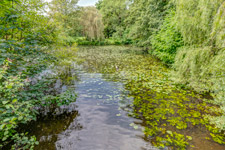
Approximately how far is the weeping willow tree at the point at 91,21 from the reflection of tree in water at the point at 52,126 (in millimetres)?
22737

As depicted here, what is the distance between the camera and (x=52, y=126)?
3795 millimetres

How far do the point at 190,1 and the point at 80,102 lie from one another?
6.82m

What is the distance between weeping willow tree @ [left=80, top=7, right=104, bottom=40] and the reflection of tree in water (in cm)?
2274

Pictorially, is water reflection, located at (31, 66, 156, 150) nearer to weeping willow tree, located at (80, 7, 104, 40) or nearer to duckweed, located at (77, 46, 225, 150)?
duckweed, located at (77, 46, 225, 150)

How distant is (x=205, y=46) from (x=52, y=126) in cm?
638

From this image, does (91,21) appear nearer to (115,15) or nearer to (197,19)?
(115,15)

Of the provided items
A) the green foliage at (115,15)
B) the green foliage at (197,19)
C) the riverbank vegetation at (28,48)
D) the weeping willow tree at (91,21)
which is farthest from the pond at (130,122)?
the green foliage at (115,15)

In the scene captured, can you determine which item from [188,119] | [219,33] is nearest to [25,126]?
[188,119]

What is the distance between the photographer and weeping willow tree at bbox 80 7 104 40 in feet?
79.5

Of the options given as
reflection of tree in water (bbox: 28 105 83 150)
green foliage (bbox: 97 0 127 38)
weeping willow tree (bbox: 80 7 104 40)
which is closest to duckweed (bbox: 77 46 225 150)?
reflection of tree in water (bbox: 28 105 83 150)

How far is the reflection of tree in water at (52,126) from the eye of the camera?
3.29 m

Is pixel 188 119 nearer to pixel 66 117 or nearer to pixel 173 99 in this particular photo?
pixel 173 99

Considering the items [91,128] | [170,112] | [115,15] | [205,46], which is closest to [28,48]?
[91,128]

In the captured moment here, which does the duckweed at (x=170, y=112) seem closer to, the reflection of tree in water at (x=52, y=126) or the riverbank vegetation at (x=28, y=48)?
the reflection of tree in water at (x=52, y=126)
